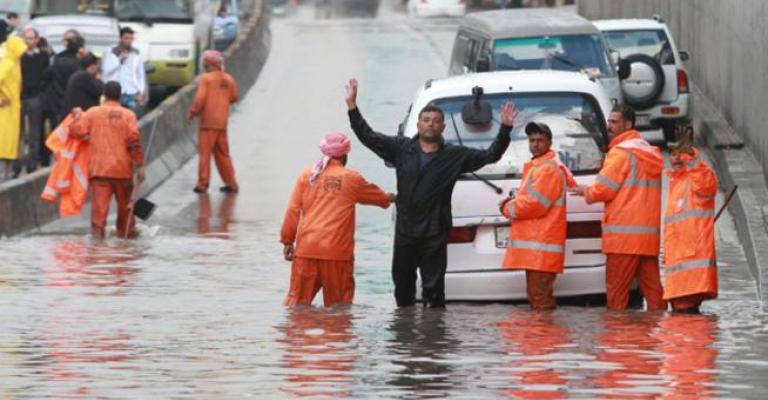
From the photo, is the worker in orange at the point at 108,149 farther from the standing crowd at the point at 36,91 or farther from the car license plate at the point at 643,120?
→ the car license plate at the point at 643,120

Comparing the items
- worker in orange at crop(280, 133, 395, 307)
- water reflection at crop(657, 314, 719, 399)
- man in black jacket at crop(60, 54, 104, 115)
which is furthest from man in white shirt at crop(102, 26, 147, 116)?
water reflection at crop(657, 314, 719, 399)

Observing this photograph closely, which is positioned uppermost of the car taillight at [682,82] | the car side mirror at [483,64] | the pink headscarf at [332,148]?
the pink headscarf at [332,148]

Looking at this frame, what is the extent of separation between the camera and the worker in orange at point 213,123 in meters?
27.0

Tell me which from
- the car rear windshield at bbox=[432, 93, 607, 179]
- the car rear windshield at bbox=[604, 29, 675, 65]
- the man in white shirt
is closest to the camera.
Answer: the car rear windshield at bbox=[432, 93, 607, 179]

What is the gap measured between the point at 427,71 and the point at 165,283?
2768cm

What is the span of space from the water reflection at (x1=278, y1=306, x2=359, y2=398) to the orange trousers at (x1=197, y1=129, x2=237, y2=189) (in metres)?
11.4

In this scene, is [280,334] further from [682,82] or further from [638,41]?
[638,41]

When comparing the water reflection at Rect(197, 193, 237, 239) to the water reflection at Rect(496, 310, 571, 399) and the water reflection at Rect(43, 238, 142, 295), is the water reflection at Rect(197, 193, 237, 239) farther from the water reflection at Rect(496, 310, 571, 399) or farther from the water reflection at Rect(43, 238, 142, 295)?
the water reflection at Rect(496, 310, 571, 399)

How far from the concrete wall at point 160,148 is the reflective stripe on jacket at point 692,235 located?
8779 millimetres

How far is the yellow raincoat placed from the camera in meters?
26.7

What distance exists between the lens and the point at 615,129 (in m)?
15.5

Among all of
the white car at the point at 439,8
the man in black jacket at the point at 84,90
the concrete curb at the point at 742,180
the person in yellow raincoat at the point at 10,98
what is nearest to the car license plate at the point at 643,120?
the concrete curb at the point at 742,180

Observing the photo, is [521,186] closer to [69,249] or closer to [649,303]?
[649,303]

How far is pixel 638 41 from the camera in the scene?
3138cm
